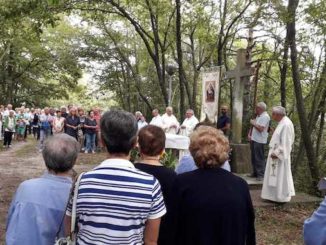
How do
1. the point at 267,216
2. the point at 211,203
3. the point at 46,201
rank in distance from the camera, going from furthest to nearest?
1. the point at 267,216
2. the point at 211,203
3. the point at 46,201

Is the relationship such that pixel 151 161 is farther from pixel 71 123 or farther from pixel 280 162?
pixel 71 123

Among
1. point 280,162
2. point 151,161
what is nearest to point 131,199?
point 151,161

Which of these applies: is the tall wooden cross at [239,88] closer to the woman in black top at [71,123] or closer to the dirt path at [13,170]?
the dirt path at [13,170]

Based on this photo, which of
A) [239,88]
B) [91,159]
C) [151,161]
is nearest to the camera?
[151,161]

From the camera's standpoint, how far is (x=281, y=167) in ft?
27.7

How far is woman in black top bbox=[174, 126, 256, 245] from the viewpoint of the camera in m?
2.99

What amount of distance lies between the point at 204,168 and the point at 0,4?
29.9 ft

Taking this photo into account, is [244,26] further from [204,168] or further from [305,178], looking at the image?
[204,168]

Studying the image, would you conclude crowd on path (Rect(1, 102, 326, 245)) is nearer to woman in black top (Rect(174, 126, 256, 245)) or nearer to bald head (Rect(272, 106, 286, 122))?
woman in black top (Rect(174, 126, 256, 245))

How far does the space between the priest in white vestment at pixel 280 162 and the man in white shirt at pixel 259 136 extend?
1.42 meters

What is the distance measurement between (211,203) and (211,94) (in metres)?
9.53

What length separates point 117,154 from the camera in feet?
8.72

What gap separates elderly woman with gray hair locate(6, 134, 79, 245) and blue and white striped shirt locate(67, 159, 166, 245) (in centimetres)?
31

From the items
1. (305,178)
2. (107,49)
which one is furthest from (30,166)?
(107,49)
